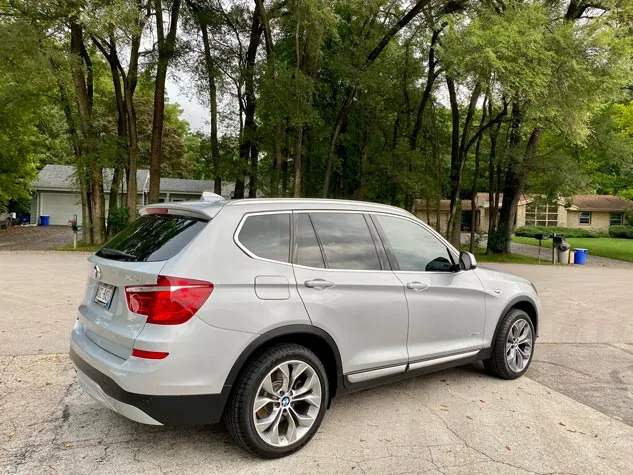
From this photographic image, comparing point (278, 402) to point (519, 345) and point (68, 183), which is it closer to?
point (519, 345)

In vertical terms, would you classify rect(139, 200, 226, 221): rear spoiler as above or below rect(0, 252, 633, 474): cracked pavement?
above

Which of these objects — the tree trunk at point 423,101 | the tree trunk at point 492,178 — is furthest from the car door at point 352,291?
the tree trunk at point 492,178

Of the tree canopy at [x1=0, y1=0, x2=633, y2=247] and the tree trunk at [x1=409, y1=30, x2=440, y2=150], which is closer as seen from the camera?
the tree canopy at [x1=0, y1=0, x2=633, y2=247]

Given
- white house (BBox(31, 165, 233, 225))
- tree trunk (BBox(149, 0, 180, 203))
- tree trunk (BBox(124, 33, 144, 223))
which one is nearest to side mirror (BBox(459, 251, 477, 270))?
tree trunk (BBox(149, 0, 180, 203))

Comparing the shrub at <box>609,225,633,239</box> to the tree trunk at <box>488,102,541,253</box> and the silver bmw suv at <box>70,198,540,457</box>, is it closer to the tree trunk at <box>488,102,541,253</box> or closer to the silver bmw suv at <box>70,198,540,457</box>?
the tree trunk at <box>488,102,541,253</box>

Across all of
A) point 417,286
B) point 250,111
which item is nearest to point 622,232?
point 250,111

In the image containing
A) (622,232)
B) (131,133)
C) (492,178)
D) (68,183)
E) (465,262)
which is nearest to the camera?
(465,262)

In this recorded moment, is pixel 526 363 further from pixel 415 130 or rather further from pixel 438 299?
pixel 415 130

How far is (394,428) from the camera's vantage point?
3.59 meters

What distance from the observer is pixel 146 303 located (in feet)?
9.36

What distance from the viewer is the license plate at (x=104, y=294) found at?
3.18 meters

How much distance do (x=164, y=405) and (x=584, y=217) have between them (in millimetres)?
53939

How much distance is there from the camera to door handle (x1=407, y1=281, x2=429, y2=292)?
3835mm

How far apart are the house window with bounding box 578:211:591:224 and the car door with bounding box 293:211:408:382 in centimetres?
5213
